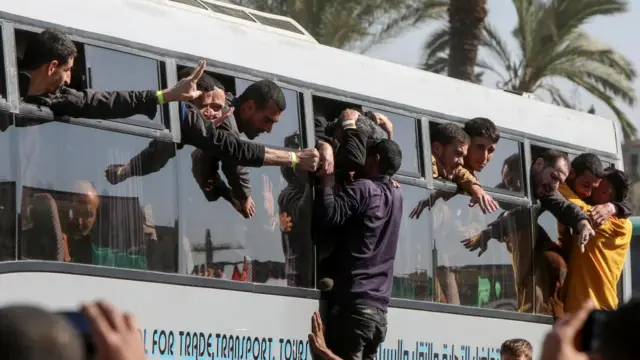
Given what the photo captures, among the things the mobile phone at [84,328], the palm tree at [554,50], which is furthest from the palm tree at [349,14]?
the mobile phone at [84,328]

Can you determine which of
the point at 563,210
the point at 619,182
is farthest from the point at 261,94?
the point at 619,182

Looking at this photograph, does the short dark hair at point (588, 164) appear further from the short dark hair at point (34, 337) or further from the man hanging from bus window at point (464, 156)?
the short dark hair at point (34, 337)

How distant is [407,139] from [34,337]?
7323 mm

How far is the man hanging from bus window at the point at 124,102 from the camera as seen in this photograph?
7051 mm

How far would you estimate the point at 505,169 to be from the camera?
10828 mm

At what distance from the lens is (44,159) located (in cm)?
704

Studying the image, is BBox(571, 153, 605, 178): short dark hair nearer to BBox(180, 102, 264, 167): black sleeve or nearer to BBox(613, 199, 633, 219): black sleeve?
BBox(613, 199, 633, 219): black sleeve

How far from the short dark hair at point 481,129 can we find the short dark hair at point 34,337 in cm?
786

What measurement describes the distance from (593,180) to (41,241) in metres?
5.66

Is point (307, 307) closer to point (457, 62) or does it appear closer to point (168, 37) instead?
point (168, 37)

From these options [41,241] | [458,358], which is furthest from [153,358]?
[458,358]

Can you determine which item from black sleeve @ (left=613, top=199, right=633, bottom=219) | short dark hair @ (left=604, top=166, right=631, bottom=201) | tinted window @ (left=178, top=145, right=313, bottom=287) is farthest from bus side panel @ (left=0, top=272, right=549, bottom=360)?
short dark hair @ (left=604, top=166, right=631, bottom=201)

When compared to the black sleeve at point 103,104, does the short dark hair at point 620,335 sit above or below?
below

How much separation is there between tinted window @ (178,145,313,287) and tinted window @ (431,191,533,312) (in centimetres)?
154
